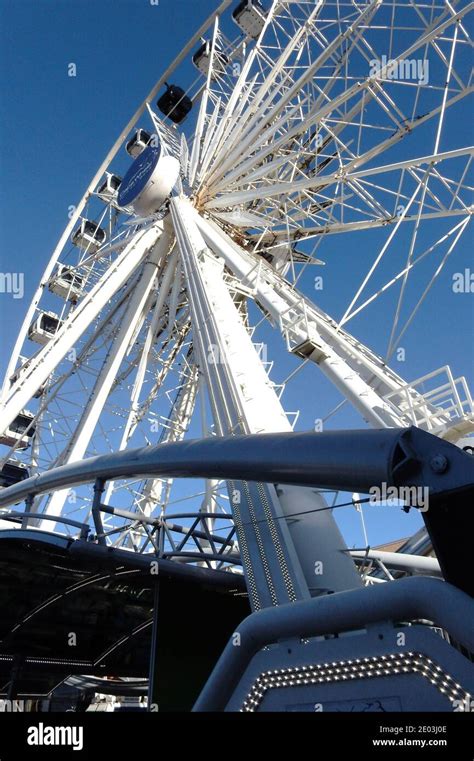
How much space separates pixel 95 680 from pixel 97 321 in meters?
10.5

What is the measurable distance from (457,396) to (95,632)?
997cm

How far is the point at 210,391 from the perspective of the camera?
878cm

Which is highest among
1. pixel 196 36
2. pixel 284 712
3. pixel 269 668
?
pixel 196 36

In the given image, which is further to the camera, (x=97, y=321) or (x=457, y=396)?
(x=97, y=321)

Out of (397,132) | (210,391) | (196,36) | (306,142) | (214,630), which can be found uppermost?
(196,36)

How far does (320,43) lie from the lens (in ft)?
50.6

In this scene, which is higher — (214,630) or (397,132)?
(397,132)

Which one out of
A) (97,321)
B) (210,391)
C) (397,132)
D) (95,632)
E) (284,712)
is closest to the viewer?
(284,712)

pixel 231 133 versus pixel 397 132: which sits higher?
pixel 231 133

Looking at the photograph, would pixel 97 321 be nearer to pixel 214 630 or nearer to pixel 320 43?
pixel 320 43

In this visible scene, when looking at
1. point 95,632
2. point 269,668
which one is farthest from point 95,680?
point 269,668

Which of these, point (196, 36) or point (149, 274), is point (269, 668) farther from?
point (196, 36)

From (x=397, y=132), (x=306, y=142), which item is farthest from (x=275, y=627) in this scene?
(x=306, y=142)

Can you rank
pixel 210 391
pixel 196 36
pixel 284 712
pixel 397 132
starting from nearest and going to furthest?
pixel 284 712 < pixel 210 391 < pixel 397 132 < pixel 196 36
